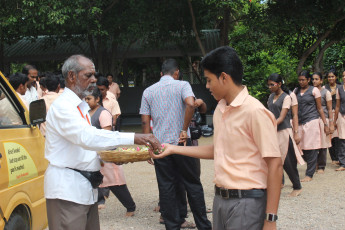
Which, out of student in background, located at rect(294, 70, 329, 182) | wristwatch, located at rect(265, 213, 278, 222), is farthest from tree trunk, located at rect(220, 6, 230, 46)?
wristwatch, located at rect(265, 213, 278, 222)

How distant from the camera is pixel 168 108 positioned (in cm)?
559

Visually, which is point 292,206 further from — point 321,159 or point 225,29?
point 225,29

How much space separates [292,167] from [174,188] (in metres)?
2.50

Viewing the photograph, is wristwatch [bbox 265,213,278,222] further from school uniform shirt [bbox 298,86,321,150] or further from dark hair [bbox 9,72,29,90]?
school uniform shirt [bbox 298,86,321,150]

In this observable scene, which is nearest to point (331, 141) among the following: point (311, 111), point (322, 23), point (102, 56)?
point (311, 111)

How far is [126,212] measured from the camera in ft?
21.7

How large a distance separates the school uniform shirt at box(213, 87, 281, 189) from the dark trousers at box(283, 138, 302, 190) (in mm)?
4600

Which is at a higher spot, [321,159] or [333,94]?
[333,94]

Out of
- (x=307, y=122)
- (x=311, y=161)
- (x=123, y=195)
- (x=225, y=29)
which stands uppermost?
(x=225, y=29)

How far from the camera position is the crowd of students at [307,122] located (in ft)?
24.1

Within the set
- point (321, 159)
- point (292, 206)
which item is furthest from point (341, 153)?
point (292, 206)

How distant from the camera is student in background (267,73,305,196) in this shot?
286 inches

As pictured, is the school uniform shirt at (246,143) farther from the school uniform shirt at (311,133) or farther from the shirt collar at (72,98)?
the school uniform shirt at (311,133)

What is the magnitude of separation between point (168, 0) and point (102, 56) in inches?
164
